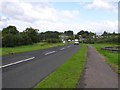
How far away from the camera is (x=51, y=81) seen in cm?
1155

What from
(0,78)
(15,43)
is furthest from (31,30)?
(0,78)

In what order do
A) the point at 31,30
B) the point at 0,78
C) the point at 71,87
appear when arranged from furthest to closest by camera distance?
the point at 31,30, the point at 0,78, the point at 71,87

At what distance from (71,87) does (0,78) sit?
11.3 feet

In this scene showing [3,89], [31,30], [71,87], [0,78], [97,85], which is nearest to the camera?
[3,89]

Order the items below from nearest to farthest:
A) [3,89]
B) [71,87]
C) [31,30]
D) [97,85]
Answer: [3,89] → [71,87] → [97,85] → [31,30]

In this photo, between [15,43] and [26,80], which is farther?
[15,43]

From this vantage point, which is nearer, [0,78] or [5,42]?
[0,78]

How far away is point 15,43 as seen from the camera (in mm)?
67688

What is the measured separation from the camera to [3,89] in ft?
31.6

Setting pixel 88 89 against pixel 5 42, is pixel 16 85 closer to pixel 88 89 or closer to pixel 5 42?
pixel 88 89

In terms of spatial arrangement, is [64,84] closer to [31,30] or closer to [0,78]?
[0,78]

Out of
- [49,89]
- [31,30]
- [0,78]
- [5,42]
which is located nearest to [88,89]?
[49,89]

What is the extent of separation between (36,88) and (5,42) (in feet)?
182

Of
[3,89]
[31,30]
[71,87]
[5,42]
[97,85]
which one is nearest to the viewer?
[3,89]
